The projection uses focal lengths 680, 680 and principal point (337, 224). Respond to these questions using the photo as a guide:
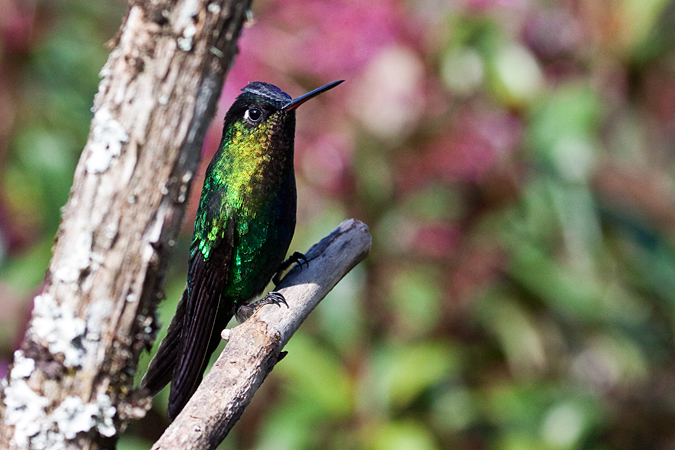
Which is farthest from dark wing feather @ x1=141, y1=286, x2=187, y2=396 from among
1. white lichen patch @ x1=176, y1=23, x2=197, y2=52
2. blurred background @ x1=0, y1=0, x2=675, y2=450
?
blurred background @ x1=0, y1=0, x2=675, y2=450

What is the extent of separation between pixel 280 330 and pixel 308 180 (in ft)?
5.55

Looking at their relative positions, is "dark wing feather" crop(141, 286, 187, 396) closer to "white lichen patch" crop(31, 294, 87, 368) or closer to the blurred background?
"white lichen patch" crop(31, 294, 87, 368)

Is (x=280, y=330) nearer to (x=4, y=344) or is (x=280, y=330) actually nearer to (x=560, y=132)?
Result: (x=560, y=132)

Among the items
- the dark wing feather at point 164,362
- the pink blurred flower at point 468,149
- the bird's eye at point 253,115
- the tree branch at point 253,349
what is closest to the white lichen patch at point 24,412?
the dark wing feather at point 164,362

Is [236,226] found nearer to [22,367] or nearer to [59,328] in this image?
[59,328]

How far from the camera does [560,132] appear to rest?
3.31m

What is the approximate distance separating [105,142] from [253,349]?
23.8 inches

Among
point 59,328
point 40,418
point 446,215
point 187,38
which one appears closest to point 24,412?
point 40,418

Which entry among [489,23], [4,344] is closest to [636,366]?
[489,23]

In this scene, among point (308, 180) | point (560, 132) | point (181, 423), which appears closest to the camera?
point (181, 423)

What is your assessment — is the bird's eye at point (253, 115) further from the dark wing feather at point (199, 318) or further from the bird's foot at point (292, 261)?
the bird's foot at point (292, 261)

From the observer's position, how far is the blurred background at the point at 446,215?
3.08 metres

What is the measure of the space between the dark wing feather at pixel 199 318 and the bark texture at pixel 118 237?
0.09 metres

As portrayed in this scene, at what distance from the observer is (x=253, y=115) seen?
1665mm
